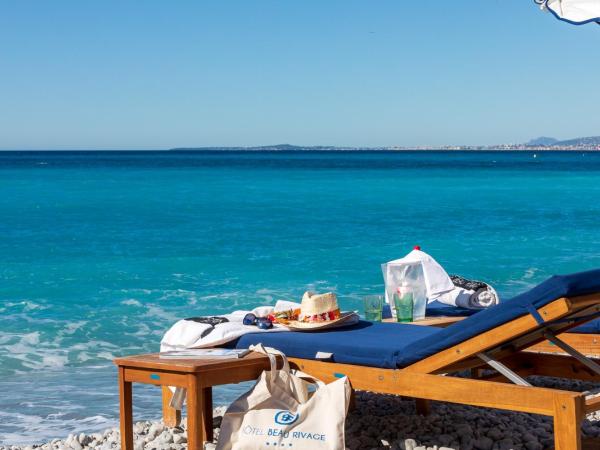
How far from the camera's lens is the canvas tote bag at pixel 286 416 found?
3479 mm

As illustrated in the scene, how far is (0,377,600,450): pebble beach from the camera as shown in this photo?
13.2 feet

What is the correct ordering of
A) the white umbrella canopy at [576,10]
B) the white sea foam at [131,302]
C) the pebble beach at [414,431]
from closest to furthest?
the pebble beach at [414,431] → the white umbrella canopy at [576,10] → the white sea foam at [131,302]

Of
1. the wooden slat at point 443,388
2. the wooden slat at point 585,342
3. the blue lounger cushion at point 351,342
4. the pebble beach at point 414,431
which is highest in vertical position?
the blue lounger cushion at point 351,342

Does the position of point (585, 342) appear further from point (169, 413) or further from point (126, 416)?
point (126, 416)

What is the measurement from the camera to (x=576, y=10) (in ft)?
14.3

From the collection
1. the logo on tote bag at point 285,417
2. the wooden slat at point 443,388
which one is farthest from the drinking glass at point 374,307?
the logo on tote bag at point 285,417

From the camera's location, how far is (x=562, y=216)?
72.4ft

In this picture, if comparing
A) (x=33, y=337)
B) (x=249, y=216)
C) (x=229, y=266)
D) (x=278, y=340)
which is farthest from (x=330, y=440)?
(x=249, y=216)

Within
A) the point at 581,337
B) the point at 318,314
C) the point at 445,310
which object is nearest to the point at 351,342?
the point at 318,314

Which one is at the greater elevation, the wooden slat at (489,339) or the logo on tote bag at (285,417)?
the wooden slat at (489,339)

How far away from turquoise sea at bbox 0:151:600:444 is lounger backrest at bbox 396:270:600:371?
2.26m

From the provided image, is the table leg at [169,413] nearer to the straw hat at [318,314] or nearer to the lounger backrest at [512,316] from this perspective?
the straw hat at [318,314]

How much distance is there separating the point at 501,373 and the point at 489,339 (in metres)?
0.20

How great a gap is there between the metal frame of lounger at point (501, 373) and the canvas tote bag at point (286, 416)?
131 millimetres
